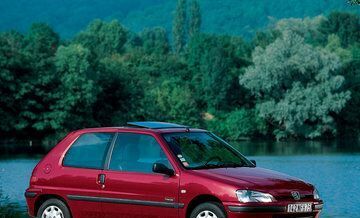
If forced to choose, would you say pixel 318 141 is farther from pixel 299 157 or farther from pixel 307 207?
pixel 307 207

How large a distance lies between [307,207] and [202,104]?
103m

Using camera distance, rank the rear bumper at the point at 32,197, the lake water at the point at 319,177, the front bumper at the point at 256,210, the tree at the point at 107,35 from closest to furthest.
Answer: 1. the front bumper at the point at 256,210
2. the rear bumper at the point at 32,197
3. the lake water at the point at 319,177
4. the tree at the point at 107,35

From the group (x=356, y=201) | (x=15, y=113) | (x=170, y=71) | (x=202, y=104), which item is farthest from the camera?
(x=170, y=71)

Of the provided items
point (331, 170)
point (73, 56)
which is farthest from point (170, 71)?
point (331, 170)

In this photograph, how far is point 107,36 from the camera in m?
189

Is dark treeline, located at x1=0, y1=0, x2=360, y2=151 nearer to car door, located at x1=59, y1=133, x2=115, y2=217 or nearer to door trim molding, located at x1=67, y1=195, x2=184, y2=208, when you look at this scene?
car door, located at x1=59, y1=133, x2=115, y2=217

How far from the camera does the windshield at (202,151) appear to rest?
14.0 m

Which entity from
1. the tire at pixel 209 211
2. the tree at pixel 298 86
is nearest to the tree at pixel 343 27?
the tree at pixel 298 86

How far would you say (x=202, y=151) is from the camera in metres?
14.3

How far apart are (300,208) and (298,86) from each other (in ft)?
269

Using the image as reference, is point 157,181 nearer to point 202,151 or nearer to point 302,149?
point 202,151

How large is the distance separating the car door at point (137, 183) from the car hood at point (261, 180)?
581 millimetres

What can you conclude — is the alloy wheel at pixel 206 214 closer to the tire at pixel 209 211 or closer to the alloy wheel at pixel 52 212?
the tire at pixel 209 211

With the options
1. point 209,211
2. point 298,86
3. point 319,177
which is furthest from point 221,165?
point 298,86
